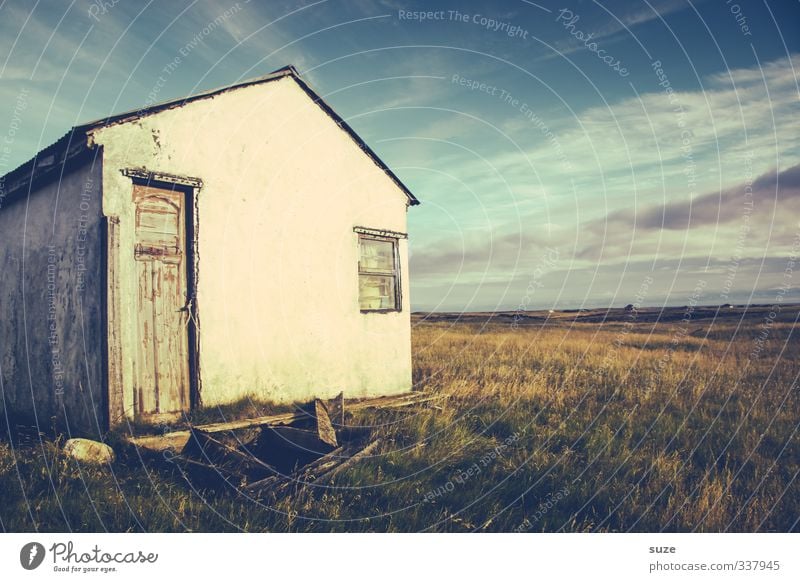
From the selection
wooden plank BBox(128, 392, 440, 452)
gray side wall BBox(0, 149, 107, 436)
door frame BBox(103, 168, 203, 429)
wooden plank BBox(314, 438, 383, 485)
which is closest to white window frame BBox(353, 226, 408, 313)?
wooden plank BBox(128, 392, 440, 452)

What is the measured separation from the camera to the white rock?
5727mm

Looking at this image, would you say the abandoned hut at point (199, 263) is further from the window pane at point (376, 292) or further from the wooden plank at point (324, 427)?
the wooden plank at point (324, 427)

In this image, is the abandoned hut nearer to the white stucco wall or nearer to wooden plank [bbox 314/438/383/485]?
the white stucco wall

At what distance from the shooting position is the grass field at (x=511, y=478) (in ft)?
15.9

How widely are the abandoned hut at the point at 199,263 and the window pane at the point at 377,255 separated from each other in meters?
0.04

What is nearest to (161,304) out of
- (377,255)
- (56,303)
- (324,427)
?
(56,303)

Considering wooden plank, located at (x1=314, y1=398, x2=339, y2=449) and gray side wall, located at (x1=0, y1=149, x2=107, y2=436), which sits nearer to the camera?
wooden plank, located at (x1=314, y1=398, x2=339, y2=449)

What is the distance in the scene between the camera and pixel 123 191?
23.5ft

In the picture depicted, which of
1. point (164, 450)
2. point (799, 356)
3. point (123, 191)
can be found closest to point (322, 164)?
point (123, 191)

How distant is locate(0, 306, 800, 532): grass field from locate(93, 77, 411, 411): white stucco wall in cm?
163

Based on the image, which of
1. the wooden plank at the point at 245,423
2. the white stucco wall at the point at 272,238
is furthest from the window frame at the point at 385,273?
the wooden plank at the point at 245,423

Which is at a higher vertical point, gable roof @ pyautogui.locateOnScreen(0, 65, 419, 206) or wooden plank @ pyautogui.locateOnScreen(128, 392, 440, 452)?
gable roof @ pyautogui.locateOnScreen(0, 65, 419, 206)

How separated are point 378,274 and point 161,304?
435cm

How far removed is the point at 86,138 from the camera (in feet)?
22.4
